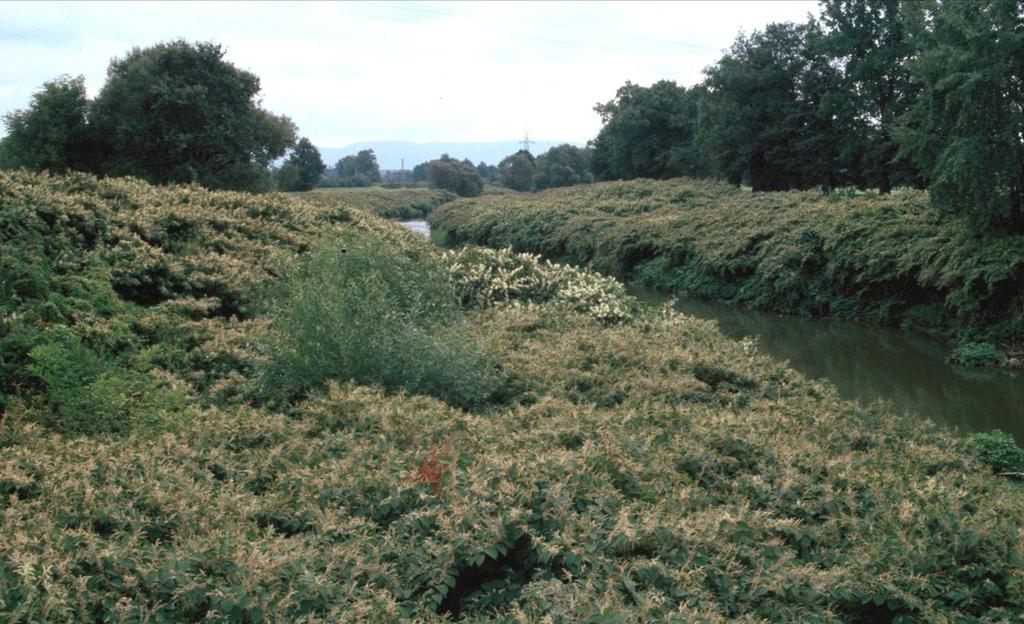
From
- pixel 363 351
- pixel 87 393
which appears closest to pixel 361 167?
pixel 363 351

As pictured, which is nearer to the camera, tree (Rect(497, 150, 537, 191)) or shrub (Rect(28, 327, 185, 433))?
shrub (Rect(28, 327, 185, 433))

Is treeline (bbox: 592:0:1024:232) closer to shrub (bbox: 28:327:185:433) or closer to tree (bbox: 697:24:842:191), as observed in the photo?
tree (bbox: 697:24:842:191)

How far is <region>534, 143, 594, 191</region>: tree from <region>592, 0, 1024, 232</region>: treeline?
14354 mm

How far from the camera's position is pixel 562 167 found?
280ft

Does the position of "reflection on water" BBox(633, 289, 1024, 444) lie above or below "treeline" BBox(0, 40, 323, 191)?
below

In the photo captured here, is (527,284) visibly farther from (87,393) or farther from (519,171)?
(519,171)

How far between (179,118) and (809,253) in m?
21.9

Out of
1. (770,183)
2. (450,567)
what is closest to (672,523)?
(450,567)

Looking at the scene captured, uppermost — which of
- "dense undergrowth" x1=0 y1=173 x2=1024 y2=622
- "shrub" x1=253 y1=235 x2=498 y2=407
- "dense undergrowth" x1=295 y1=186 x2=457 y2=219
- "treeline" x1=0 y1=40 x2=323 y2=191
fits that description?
"treeline" x1=0 y1=40 x2=323 y2=191

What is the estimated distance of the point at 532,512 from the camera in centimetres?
523

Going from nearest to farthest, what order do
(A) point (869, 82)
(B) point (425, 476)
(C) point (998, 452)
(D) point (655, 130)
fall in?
(B) point (425, 476)
(C) point (998, 452)
(A) point (869, 82)
(D) point (655, 130)

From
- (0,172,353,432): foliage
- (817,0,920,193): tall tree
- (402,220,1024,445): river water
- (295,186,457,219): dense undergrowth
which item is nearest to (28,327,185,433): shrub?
(0,172,353,432): foliage

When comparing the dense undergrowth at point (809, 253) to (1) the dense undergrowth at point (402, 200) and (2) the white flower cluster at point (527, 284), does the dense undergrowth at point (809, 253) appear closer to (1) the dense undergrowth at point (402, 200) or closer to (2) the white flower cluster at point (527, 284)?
(2) the white flower cluster at point (527, 284)

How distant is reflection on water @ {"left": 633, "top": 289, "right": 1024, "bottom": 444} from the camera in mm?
13445
